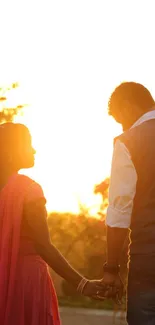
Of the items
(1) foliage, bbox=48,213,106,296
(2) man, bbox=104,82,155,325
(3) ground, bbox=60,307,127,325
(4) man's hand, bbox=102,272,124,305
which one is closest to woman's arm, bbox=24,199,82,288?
(4) man's hand, bbox=102,272,124,305

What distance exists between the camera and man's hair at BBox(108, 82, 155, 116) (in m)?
4.91

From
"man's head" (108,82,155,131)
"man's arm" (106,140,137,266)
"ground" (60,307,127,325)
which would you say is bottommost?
"ground" (60,307,127,325)

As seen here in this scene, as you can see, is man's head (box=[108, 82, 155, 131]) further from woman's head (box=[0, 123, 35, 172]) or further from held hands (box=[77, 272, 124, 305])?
held hands (box=[77, 272, 124, 305])

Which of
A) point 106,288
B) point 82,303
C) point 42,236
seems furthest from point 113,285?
point 82,303

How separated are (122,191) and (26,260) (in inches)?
31.7

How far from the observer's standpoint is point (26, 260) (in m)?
5.20

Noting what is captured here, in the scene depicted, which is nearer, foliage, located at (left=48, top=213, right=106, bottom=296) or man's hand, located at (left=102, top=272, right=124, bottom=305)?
man's hand, located at (left=102, top=272, right=124, bottom=305)

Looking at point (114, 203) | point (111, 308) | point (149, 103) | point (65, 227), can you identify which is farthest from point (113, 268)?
point (65, 227)

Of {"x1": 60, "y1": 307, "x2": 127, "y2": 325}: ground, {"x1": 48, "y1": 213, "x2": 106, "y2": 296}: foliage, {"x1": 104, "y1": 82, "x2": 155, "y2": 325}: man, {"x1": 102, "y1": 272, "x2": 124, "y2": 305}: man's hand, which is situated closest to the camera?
{"x1": 104, "y1": 82, "x2": 155, "y2": 325}: man

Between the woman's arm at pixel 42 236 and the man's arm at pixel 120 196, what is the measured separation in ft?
1.53

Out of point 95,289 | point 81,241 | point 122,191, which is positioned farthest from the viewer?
point 81,241

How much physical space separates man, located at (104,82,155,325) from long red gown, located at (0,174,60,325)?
0.58 m

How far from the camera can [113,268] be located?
4.93m

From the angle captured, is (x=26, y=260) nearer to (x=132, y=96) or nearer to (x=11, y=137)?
(x=11, y=137)
